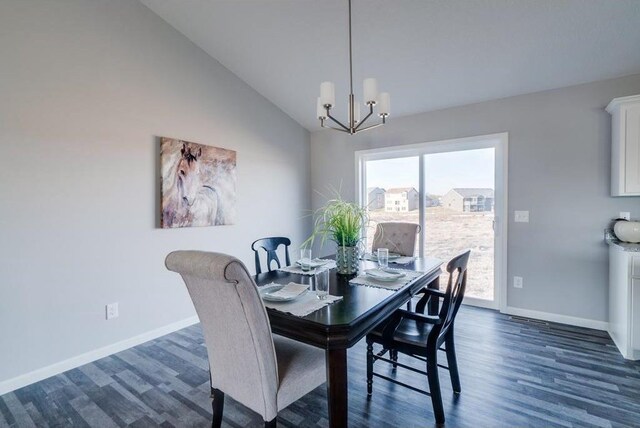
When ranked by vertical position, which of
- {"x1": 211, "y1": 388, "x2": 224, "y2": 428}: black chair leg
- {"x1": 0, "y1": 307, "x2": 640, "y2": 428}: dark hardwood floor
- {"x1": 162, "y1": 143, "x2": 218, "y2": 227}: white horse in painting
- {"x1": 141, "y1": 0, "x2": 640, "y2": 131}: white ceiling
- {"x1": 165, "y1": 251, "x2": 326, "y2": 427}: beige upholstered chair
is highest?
{"x1": 141, "y1": 0, "x2": 640, "y2": 131}: white ceiling

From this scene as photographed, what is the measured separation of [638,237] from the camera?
261 centimetres

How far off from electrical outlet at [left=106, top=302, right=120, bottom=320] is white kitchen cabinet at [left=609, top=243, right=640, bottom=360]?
4.13 meters

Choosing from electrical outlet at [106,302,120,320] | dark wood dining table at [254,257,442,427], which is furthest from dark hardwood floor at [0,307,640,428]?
dark wood dining table at [254,257,442,427]

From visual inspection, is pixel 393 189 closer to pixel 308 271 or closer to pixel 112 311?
pixel 308 271

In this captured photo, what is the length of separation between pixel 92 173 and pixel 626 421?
393cm

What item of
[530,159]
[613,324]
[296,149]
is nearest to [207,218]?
[296,149]

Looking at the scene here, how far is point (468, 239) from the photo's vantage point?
3736 millimetres

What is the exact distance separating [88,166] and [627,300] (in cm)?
435

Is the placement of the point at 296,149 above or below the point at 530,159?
above

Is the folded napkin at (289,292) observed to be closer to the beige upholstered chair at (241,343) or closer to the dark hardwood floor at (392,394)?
the beige upholstered chair at (241,343)

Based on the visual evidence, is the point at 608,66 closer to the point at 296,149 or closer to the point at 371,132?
the point at 371,132

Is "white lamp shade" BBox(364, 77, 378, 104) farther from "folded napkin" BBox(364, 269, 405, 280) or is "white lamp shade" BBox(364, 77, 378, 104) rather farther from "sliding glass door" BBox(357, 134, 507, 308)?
"sliding glass door" BBox(357, 134, 507, 308)

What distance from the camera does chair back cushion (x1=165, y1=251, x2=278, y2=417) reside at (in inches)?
47.0

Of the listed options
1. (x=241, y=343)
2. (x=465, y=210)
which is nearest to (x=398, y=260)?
(x=241, y=343)
